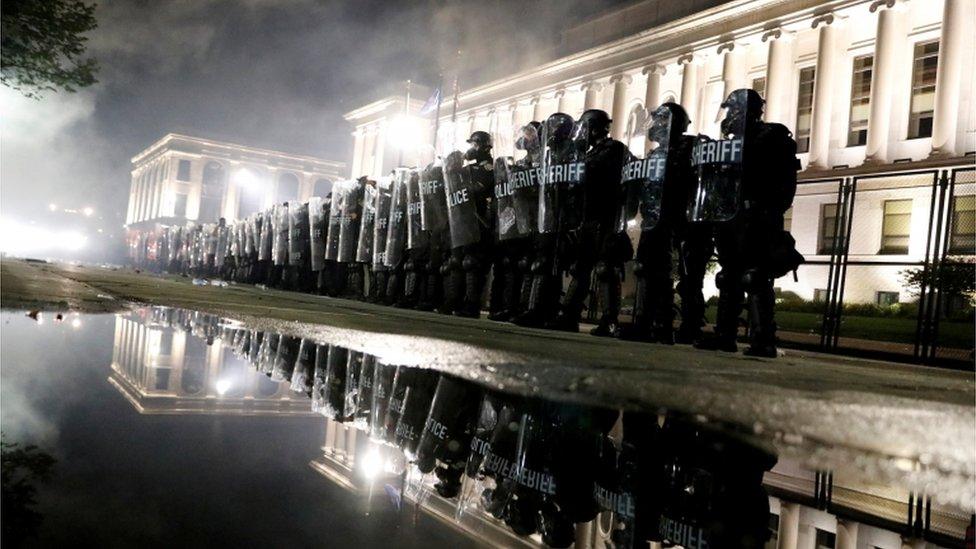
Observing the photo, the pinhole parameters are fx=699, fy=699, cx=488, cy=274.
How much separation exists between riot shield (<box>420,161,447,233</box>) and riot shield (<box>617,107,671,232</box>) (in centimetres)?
316

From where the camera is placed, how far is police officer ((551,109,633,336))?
677 centimetres

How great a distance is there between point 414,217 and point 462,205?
1.72 meters

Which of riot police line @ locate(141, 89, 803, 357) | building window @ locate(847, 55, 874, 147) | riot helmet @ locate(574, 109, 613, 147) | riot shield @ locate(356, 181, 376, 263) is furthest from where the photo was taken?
building window @ locate(847, 55, 874, 147)

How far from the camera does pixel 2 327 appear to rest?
253 centimetres

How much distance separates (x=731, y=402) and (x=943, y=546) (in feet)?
3.74

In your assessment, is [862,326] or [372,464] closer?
[372,464]

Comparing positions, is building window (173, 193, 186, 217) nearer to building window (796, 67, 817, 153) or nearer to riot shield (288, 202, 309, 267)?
building window (796, 67, 817, 153)

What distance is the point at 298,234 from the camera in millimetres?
15625

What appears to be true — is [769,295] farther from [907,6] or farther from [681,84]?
[681,84]

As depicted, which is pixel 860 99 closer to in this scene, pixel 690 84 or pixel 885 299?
pixel 690 84

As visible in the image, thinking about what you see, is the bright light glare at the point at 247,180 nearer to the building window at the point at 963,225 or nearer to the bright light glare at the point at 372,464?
the building window at the point at 963,225

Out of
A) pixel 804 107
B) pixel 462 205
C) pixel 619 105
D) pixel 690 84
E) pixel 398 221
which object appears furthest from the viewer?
pixel 619 105

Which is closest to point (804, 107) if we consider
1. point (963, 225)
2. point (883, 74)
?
point (883, 74)

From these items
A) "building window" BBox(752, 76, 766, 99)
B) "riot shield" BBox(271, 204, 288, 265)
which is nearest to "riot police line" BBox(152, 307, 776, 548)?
"riot shield" BBox(271, 204, 288, 265)
